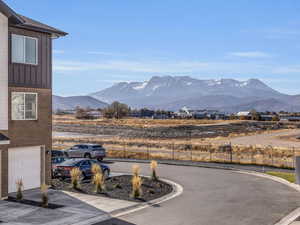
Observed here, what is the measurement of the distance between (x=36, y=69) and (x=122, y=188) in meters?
8.15

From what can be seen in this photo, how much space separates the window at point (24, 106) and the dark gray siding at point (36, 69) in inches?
23.6

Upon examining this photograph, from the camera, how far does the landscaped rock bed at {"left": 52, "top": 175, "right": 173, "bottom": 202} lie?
885 inches

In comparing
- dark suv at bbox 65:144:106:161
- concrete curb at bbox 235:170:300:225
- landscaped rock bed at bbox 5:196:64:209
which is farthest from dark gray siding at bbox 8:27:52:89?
dark suv at bbox 65:144:106:161

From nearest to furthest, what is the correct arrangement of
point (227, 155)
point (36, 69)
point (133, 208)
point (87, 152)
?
point (133, 208) → point (36, 69) → point (87, 152) → point (227, 155)

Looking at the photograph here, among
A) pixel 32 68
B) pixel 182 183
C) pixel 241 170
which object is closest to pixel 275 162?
pixel 241 170

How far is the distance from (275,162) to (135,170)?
19.2m

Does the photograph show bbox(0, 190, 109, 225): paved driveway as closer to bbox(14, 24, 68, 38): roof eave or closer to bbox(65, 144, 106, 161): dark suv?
bbox(14, 24, 68, 38): roof eave

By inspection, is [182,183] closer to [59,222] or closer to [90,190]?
[90,190]

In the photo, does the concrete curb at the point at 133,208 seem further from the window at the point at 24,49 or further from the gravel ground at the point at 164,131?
the gravel ground at the point at 164,131

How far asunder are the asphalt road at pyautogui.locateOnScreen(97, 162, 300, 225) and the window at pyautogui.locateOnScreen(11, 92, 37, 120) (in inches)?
338

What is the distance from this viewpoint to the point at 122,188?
80.4 ft

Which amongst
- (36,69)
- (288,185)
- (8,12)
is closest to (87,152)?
(36,69)

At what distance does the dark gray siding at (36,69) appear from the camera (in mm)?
22297

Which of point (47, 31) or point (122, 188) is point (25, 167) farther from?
point (47, 31)
